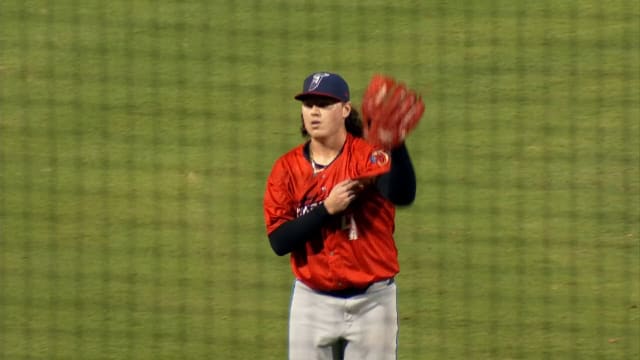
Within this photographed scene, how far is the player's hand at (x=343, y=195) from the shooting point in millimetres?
5035

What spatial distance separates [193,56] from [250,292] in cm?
199

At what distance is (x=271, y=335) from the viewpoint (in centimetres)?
721

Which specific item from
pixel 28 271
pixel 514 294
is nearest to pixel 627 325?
pixel 514 294

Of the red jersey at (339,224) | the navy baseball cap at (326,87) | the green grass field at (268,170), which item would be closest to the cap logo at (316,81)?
the navy baseball cap at (326,87)

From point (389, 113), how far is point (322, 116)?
313mm

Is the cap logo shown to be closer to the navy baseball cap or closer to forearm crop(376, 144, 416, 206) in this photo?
the navy baseball cap

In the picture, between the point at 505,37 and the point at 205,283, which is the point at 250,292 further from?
the point at 505,37

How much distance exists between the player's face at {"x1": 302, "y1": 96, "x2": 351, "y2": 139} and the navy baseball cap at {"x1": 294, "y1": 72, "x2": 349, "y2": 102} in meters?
0.02

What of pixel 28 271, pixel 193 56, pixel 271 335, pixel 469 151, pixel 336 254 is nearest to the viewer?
pixel 336 254

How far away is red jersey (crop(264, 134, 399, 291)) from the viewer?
5.21 meters

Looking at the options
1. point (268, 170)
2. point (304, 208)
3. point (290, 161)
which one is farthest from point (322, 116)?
point (268, 170)

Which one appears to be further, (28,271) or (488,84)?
(488,84)

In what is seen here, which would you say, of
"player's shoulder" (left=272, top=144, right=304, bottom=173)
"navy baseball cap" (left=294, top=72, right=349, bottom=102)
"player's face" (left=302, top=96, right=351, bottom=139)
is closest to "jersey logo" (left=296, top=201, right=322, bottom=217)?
"player's shoulder" (left=272, top=144, right=304, bottom=173)

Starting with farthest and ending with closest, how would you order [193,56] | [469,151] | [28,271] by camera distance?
[193,56] → [469,151] → [28,271]
